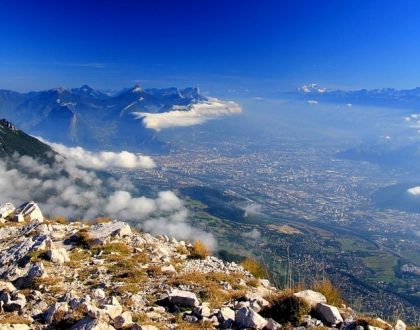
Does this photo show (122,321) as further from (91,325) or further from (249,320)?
(249,320)

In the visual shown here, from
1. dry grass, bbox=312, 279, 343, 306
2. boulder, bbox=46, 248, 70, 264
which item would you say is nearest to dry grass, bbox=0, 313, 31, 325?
boulder, bbox=46, 248, 70, 264

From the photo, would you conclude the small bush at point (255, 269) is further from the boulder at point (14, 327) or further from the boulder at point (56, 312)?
the boulder at point (14, 327)

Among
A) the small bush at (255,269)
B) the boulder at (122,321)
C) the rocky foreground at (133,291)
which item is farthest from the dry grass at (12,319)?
the small bush at (255,269)

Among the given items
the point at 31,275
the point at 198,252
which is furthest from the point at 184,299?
the point at 198,252

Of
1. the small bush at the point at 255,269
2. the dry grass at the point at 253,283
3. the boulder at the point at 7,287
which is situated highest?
the boulder at the point at 7,287

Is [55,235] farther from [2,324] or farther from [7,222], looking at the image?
[2,324]

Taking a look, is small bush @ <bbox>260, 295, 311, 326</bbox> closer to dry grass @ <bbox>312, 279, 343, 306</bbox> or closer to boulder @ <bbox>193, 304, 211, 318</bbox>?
boulder @ <bbox>193, 304, 211, 318</bbox>
